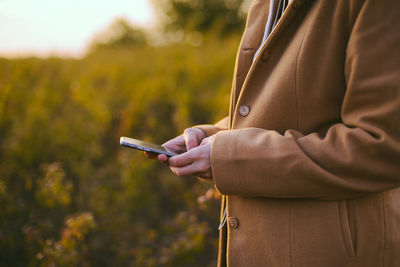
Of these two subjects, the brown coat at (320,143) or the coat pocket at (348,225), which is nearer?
the brown coat at (320,143)

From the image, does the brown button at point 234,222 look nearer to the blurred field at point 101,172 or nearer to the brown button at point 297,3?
the brown button at point 297,3

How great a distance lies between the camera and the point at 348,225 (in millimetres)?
1093

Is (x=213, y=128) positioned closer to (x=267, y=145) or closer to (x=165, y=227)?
(x=267, y=145)

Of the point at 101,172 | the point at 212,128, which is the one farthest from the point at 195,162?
the point at 101,172

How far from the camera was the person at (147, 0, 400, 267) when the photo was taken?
0.97 metres

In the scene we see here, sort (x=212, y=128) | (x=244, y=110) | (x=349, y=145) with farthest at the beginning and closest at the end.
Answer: (x=212, y=128) < (x=244, y=110) < (x=349, y=145)

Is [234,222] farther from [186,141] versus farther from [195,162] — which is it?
[186,141]

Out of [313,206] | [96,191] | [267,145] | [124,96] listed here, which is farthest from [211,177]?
[124,96]

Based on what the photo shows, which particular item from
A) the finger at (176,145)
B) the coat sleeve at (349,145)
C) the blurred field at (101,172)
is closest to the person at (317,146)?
the coat sleeve at (349,145)

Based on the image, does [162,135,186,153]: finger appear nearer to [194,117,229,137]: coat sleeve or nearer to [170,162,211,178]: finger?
[194,117,229,137]: coat sleeve

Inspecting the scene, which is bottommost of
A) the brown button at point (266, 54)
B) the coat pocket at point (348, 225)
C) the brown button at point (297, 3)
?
the coat pocket at point (348, 225)

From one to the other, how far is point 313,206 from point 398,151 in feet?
1.09

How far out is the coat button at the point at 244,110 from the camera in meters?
1.24

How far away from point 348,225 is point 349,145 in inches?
11.8
